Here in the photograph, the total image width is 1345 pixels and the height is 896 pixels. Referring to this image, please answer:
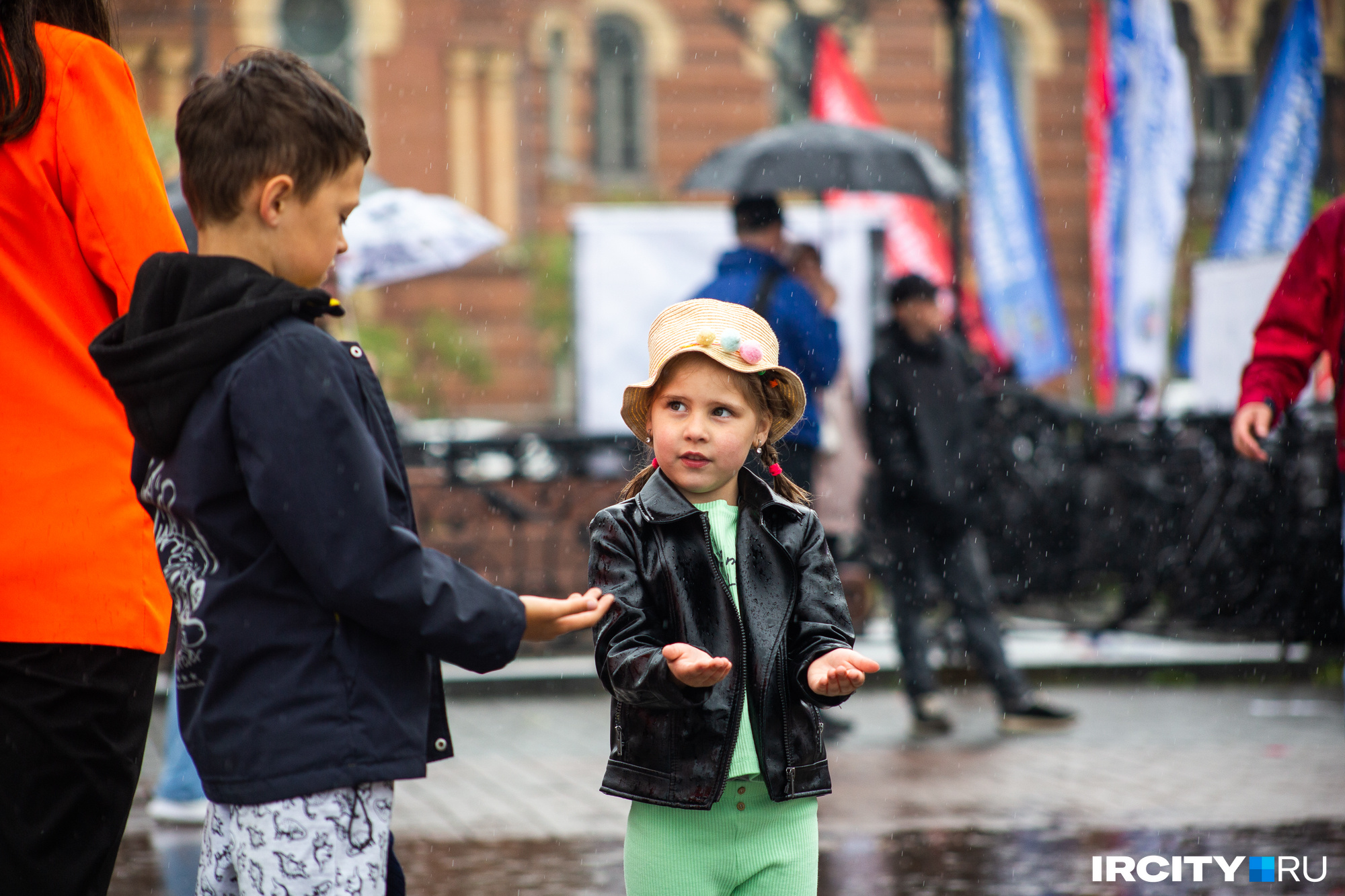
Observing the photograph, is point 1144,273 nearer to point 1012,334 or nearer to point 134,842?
point 1012,334

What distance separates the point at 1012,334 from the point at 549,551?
5157mm

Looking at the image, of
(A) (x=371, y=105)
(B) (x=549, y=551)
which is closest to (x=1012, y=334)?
(B) (x=549, y=551)

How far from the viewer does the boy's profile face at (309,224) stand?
224 cm

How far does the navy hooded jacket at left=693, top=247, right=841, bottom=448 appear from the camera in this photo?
250 inches

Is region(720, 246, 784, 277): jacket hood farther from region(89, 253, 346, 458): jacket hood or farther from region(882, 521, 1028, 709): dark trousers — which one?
region(89, 253, 346, 458): jacket hood

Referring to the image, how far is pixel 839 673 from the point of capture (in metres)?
2.35

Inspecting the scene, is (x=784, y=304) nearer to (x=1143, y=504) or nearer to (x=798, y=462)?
(x=798, y=462)

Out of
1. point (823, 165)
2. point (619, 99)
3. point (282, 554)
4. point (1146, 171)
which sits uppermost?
point (619, 99)

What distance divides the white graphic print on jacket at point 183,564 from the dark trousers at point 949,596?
4.99m

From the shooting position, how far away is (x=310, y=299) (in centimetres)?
219

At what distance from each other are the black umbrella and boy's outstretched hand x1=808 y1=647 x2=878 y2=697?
5858mm

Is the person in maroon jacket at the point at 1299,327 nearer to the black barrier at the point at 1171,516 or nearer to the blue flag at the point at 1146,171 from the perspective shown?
the black barrier at the point at 1171,516

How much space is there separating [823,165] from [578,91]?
22.9 metres

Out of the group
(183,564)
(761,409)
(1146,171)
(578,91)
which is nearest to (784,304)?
(761,409)
